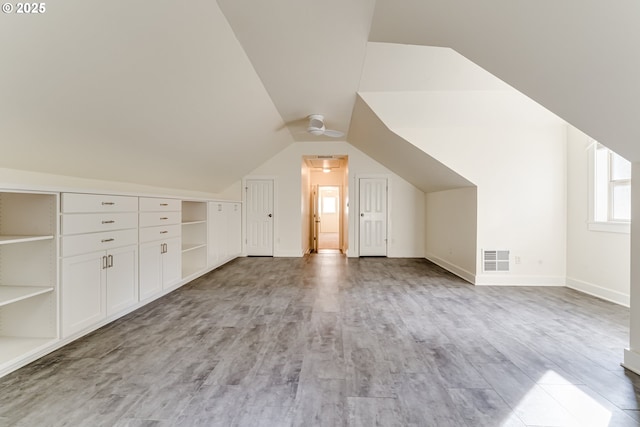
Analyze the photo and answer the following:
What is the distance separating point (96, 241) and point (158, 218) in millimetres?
972

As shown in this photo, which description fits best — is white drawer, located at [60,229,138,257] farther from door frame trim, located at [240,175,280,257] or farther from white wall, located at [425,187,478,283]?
white wall, located at [425,187,478,283]

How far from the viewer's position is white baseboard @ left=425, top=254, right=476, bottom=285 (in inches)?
174

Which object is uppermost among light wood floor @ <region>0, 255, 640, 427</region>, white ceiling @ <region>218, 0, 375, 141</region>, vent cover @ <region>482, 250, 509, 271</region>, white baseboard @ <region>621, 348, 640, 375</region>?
white ceiling @ <region>218, 0, 375, 141</region>

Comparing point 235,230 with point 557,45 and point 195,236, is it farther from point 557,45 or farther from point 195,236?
point 557,45

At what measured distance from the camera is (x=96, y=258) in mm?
2557

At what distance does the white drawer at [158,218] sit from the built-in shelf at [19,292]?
1.14m

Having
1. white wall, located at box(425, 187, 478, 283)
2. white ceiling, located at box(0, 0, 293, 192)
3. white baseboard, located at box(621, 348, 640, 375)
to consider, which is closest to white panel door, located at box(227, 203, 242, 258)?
white ceiling, located at box(0, 0, 293, 192)

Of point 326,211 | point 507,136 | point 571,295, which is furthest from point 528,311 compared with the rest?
point 326,211

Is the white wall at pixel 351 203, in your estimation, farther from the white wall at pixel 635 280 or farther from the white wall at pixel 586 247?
→ the white wall at pixel 635 280

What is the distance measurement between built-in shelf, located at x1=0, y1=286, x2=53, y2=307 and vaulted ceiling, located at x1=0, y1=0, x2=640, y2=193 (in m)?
1.02

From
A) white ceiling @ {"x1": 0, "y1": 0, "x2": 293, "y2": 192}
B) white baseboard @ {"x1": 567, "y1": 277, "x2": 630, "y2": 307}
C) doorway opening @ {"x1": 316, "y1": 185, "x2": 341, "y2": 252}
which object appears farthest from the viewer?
doorway opening @ {"x1": 316, "y1": 185, "x2": 341, "y2": 252}

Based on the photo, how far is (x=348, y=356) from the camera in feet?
7.13

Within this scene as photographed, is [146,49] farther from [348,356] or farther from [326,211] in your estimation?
[326,211]

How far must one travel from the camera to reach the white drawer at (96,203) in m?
2.29
